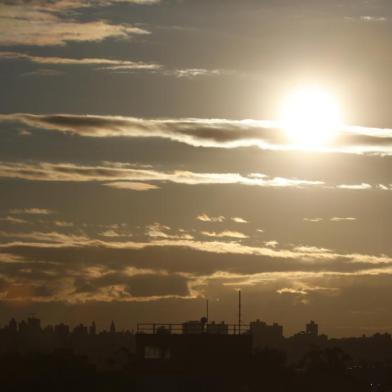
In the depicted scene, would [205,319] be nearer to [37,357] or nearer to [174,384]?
[174,384]

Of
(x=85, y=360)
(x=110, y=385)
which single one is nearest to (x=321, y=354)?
(x=85, y=360)

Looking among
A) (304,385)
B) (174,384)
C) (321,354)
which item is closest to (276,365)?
(304,385)

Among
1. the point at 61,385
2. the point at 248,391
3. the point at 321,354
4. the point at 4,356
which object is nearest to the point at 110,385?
the point at 61,385

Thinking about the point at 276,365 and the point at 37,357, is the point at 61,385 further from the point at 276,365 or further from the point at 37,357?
the point at 276,365

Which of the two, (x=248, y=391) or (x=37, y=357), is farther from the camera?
(x=37, y=357)

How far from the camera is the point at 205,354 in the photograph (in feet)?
396

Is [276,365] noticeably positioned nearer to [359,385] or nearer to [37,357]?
[359,385]

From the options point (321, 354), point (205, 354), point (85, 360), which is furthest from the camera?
point (321, 354)

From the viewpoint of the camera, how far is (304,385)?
14038 cm

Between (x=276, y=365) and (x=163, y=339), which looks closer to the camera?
(x=163, y=339)

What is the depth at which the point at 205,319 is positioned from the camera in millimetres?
121438

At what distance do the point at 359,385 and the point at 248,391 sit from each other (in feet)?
98.8

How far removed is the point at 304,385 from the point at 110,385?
103 feet

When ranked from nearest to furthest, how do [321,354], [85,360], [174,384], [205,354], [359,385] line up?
[174,384] → [205,354] → [85,360] → [359,385] → [321,354]
